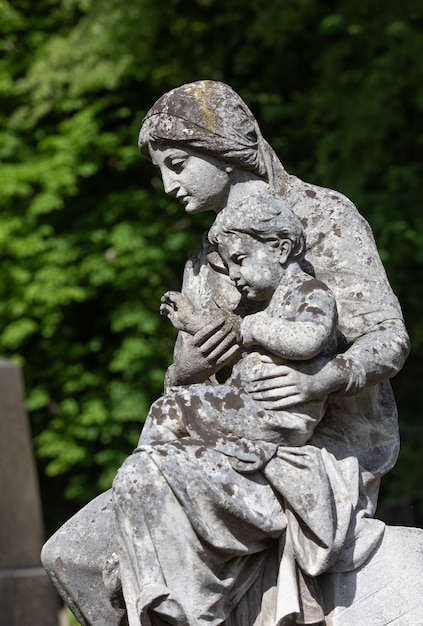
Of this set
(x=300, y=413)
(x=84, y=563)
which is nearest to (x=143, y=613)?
(x=84, y=563)

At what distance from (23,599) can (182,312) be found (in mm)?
6366

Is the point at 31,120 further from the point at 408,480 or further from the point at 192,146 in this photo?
the point at 192,146

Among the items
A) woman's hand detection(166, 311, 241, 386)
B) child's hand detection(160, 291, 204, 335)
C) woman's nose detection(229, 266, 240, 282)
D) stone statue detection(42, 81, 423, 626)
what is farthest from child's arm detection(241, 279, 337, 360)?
child's hand detection(160, 291, 204, 335)

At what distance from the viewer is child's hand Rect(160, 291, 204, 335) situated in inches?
195

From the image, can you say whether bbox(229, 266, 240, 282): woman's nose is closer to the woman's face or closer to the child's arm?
the child's arm

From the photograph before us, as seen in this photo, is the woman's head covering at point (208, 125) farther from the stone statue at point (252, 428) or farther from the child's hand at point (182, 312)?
the child's hand at point (182, 312)

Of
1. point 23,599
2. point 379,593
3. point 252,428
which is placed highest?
point 252,428

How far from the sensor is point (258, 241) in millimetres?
→ 4555

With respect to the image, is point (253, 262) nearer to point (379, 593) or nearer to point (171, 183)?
point (171, 183)

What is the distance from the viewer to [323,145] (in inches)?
478

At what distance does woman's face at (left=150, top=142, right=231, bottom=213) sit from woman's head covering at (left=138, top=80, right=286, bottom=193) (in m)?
0.03

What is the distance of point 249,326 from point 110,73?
10403 mm

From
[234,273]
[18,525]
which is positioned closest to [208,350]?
[234,273]

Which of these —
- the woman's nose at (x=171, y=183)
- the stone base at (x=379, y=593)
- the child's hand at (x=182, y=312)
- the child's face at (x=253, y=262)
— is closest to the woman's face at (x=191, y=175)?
the woman's nose at (x=171, y=183)
